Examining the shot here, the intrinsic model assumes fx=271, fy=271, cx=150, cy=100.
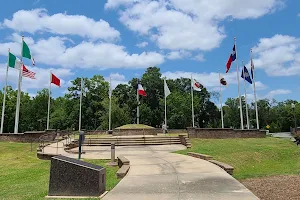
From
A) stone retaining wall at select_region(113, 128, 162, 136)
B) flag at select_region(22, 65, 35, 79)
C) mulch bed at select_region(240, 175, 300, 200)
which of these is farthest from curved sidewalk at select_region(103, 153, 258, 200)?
stone retaining wall at select_region(113, 128, 162, 136)

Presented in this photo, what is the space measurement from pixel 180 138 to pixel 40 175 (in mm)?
16023

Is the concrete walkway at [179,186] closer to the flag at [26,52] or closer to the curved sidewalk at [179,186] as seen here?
the curved sidewalk at [179,186]

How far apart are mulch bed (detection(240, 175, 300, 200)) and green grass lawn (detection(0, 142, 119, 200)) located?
382cm

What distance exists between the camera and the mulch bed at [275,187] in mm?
6324

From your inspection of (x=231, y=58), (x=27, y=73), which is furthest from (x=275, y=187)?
(x=231, y=58)

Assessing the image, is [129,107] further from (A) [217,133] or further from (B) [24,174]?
(B) [24,174]

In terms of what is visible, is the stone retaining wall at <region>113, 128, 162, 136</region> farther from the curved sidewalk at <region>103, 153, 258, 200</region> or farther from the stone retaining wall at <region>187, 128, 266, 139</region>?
the curved sidewalk at <region>103, 153, 258, 200</region>

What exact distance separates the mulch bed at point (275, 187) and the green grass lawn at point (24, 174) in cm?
382

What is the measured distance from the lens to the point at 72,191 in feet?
21.1

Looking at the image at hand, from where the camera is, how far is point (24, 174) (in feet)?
37.4

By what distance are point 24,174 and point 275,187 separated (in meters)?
9.62

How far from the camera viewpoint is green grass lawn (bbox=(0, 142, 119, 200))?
24.7ft

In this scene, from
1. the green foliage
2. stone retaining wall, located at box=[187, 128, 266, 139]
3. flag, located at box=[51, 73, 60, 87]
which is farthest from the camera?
the green foliage

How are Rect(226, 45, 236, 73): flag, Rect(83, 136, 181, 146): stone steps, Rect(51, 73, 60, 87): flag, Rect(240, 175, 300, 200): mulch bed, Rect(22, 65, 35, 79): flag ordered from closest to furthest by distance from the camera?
Rect(240, 175, 300, 200): mulch bed → Rect(83, 136, 181, 146): stone steps → Rect(22, 65, 35, 79): flag → Rect(226, 45, 236, 73): flag → Rect(51, 73, 60, 87): flag
